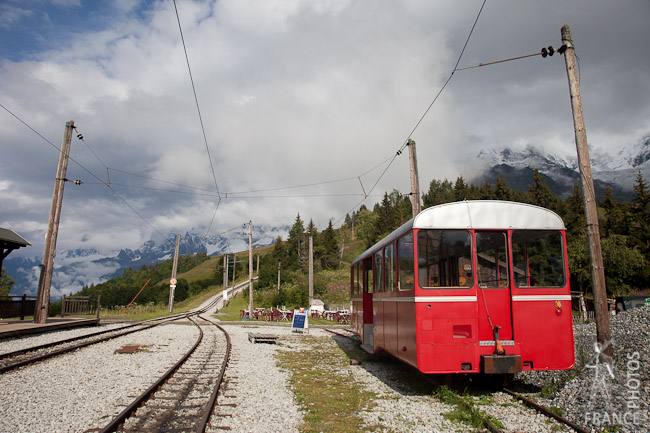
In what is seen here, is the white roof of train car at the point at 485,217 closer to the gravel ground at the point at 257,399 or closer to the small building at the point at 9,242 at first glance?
the gravel ground at the point at 257,399

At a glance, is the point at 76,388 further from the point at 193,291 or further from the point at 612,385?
the point at 193,291

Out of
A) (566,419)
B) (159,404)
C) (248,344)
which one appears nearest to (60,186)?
(248,344)

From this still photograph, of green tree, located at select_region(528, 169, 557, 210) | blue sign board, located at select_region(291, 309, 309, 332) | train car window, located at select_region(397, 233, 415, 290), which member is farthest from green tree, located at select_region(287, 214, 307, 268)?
train car window, located at select_region(397, 233, 415, 290)

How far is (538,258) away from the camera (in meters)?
7.48

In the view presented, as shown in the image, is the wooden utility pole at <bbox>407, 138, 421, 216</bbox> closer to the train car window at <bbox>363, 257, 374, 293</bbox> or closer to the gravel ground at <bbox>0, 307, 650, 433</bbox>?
the train car window at <bbox>363, 257, 374, 293</bbox>

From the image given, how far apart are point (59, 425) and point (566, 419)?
6.43 meters

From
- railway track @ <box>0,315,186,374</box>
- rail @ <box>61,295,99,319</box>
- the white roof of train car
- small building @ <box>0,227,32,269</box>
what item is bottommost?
railway track @ <box>0,315,186,374</box>

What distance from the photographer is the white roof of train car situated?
739 cm

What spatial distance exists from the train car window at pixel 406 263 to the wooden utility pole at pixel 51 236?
15845 mm

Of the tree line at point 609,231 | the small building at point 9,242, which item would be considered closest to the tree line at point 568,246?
the tree line at point 609,231

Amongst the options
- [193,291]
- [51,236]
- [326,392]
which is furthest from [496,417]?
[193,291]

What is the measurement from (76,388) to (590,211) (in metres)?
9.97

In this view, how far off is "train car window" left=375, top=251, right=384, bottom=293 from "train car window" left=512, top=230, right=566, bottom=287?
327 centimetres

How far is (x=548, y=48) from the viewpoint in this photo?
29.7 ft
